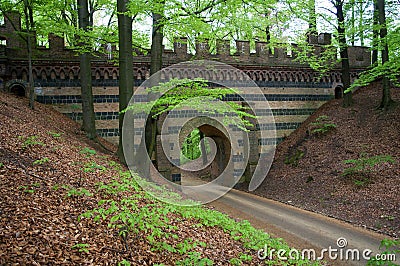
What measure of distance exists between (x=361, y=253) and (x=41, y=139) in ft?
26.3

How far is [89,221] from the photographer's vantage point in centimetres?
460

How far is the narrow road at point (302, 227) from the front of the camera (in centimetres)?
744

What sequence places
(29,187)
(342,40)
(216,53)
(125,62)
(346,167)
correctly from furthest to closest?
(216,53)
(342,40)
(346,167)
(125,62)
(29,187)

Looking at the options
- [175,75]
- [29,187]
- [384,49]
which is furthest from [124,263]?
[384,49]

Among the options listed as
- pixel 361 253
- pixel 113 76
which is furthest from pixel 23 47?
pixel 361 253

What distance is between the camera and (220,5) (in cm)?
961

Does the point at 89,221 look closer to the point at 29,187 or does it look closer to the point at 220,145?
the point at 29,187

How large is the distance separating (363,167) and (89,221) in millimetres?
10120

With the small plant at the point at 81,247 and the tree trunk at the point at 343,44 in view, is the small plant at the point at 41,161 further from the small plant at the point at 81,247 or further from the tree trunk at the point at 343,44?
the tree trunk at the point at 343,44

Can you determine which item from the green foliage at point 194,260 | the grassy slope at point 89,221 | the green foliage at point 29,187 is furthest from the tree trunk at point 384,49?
the green foliage at point 29,187

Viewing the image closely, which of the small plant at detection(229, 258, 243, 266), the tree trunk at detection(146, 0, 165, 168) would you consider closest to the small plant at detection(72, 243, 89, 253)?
the small plant at detection(229, 258, 243, 266)

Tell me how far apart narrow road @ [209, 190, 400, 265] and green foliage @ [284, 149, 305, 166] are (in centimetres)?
316

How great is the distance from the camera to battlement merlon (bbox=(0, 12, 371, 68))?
14.0 m

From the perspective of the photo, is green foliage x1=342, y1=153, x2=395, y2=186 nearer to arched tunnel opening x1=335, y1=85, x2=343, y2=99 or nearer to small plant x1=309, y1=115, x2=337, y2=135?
small plant x1=309, y1=115, x2=337, y2=135
